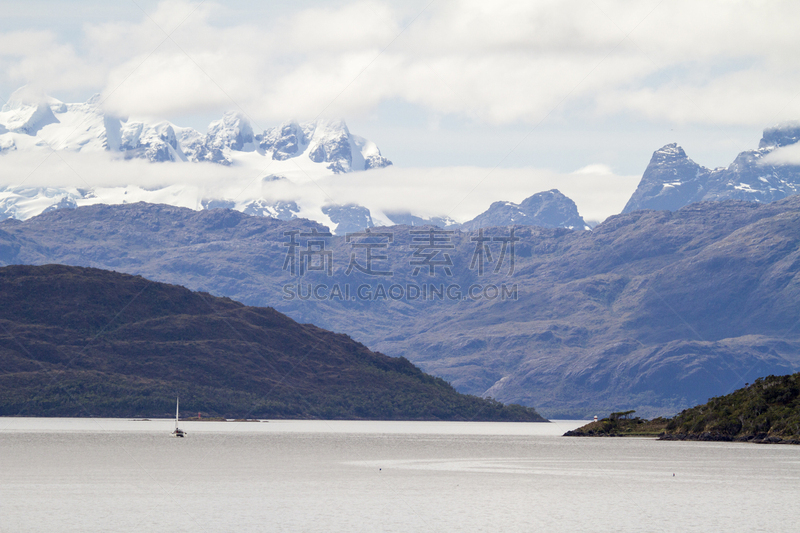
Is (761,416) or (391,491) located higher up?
(761,416)

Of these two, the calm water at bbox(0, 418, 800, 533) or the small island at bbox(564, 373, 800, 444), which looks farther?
the small island at bbox(564, 373, 800, 444)

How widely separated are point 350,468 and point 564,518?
53161 mm

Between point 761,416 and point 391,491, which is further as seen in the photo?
point 761,416

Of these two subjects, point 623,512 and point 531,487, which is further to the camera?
point 531,487

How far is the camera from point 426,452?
16900 centimetres

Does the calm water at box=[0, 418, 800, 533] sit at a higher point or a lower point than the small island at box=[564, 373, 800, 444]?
lower

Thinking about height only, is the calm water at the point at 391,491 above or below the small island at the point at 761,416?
below

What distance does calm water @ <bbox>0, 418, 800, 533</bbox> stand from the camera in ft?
231

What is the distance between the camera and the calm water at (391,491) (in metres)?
70.4

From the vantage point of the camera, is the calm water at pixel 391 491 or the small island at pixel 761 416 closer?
the calm water at pixel 391 491

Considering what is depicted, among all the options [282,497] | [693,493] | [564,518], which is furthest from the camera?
[693,493]

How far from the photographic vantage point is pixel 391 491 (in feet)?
305

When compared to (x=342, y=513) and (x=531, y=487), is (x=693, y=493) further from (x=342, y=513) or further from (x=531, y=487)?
(x=342, y=513)

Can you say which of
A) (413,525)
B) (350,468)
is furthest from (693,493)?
(350,468)
